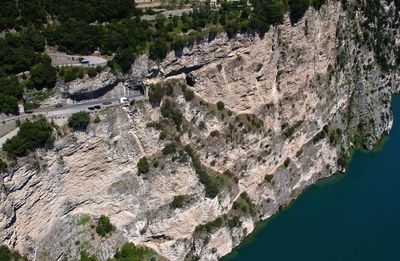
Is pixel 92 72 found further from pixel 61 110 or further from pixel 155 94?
pixel 155 94

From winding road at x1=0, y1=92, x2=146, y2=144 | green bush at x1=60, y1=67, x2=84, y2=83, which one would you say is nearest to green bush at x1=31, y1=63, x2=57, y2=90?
green bush at x1=60, y1=67, x2=84, y2=83

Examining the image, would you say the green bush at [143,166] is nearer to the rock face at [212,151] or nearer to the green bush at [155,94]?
the rock face at [212,151]

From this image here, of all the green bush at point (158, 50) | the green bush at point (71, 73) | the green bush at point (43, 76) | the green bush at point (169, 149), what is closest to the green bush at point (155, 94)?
the green bush at point (158, 50)

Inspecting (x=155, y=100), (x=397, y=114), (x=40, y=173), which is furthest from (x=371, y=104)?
(x=40, y=173)

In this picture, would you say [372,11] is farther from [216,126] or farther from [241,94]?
[216,126]

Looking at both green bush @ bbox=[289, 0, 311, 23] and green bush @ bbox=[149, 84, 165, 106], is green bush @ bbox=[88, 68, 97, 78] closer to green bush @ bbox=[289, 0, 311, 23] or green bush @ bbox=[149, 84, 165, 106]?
green bush @ bbox=[149, 84, 165, 106]
